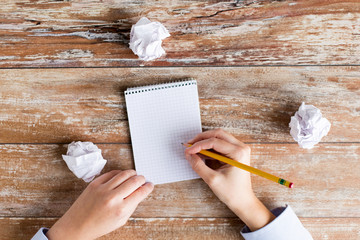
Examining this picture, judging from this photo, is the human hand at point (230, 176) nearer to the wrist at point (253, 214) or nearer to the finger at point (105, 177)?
the wrist at point (253, 214)

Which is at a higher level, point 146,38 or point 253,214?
point 146,38

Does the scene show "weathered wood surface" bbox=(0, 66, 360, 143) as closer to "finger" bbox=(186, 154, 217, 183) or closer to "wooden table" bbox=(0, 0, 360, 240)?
"wooden table" bbox=(0, 0, 360, 240)

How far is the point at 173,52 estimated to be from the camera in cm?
91

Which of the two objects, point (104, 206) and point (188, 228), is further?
point (188, 228)

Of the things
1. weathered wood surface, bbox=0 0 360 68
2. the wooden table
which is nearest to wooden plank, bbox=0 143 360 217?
the wooden table

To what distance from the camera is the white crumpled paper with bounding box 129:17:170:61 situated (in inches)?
33.5

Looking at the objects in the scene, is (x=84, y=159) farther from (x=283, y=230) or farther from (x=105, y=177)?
(x=283, y=230)

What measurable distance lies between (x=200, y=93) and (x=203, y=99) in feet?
0.06

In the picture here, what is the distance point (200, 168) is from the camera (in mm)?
840

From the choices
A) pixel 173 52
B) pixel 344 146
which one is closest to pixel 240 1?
pixel 173 52

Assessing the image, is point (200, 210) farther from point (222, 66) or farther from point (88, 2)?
point (88, 2)

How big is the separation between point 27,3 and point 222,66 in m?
0.59

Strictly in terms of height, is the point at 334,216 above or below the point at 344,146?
below

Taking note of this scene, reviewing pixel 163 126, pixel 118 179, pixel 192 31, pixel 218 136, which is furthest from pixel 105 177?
pixel 192 31
